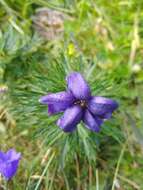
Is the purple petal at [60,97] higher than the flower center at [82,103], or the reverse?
the purple petal at [60,97]

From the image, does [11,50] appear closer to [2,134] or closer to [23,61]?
[23,61]

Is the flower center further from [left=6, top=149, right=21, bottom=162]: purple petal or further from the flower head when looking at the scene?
the flower head

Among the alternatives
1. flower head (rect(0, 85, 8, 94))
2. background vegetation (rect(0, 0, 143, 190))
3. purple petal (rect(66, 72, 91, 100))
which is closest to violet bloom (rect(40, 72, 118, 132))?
purple petal (rect(66, 72, 91, 100))

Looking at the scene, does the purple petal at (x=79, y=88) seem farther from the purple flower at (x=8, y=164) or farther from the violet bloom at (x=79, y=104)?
the purple flower at (x=8, y=164)

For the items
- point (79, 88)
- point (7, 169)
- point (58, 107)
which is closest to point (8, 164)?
point (7, 169)

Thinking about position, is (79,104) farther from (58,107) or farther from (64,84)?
(64,84)

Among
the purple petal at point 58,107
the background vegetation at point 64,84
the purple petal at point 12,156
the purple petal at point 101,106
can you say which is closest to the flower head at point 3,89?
the background vegetation at point 64,84

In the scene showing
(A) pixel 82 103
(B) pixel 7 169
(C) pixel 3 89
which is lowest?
(B) pixel 7 169
